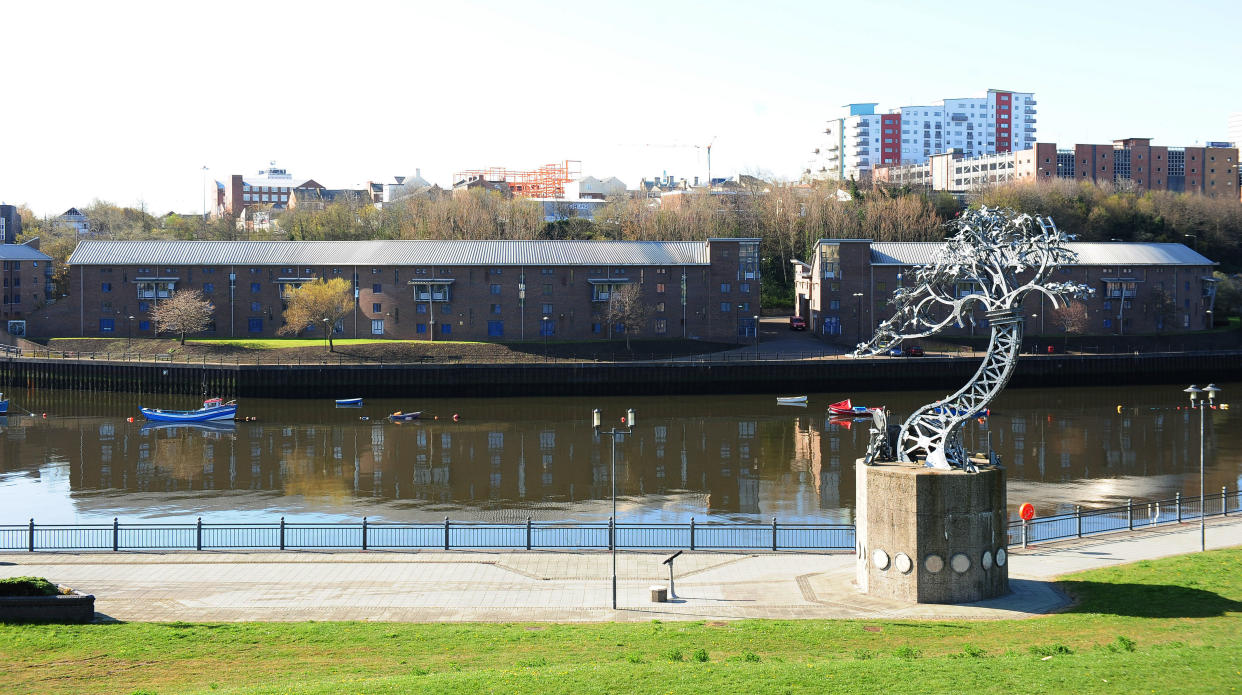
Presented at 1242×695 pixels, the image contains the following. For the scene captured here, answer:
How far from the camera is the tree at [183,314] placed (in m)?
96.9

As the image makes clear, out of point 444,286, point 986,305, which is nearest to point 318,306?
point 444,286

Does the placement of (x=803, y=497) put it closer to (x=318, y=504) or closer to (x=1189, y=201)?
(x=318, y=504)

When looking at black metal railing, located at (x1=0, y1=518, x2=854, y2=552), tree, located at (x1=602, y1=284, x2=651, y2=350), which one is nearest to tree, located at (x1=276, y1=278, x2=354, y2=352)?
tree, located at (x1=602, y1=284, x2=651, y2=350)

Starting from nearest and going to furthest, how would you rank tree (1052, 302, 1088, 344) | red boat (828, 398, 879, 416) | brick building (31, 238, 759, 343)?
red boat (828, 398, 879, 416), brick building (31, 238, 759, 343), tree (1052, 302, 1088, 344)

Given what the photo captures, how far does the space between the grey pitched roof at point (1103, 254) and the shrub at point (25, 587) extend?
89.2 m

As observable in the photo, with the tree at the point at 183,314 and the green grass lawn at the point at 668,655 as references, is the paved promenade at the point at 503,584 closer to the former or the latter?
the green grass lawn at the point at 668,655

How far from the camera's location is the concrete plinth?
26.6m

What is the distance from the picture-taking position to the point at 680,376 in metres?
88.0

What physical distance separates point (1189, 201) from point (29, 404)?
138 m

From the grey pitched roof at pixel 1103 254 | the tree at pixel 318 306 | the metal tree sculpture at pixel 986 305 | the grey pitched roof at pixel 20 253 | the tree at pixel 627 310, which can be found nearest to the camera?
the metal tree sculpture at pixel 986 305

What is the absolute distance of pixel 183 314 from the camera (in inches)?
3816

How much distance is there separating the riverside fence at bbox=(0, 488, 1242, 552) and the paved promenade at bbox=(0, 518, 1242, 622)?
997mm

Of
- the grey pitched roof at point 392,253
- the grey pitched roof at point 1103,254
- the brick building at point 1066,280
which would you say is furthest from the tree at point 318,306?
the grey pitched roof at point 1103,254

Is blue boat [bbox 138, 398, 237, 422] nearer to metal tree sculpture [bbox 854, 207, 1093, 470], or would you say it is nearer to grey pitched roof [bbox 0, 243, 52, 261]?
grey pitched roof [bbox 0, 243, 52, 261]
